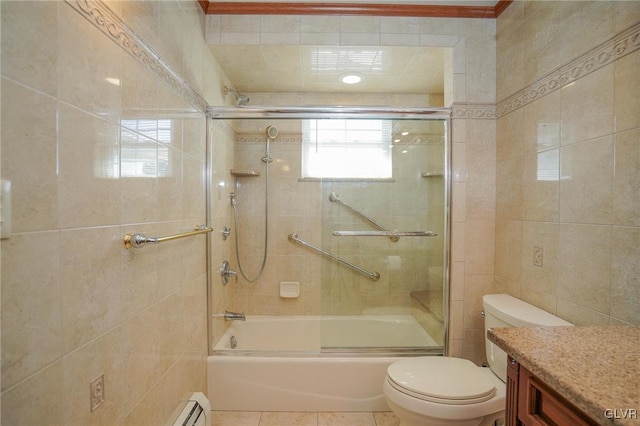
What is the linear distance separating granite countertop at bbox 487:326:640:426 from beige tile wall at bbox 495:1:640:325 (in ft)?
1.17

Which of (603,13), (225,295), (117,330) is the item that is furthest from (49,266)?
(603,13)

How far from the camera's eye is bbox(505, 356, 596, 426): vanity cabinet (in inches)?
21.7

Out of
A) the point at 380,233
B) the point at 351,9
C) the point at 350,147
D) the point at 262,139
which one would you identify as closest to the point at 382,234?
the point at 380,233

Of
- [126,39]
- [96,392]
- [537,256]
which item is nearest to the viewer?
[96,392]

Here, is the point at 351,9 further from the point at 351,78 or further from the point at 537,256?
the point at 537,256

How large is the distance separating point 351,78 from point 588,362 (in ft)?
7.00

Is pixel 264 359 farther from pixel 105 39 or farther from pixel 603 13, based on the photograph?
pixel 603 13

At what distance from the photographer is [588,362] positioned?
0.61 meters

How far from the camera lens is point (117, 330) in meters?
0.90

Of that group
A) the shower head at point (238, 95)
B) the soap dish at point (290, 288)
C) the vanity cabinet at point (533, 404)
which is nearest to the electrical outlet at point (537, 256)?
the vanity cabinet at point (533, 404)

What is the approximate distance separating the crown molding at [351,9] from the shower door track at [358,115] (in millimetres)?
563

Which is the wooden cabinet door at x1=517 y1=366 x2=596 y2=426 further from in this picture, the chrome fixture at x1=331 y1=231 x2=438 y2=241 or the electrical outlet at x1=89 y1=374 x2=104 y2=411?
the chrome fixture at x1=331 y1=231 x2=438 y2=241

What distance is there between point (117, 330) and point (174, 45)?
4.04ft

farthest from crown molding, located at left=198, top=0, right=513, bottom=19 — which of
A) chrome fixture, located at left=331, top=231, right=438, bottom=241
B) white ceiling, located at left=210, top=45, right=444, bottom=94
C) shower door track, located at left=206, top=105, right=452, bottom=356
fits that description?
chrome fixture, located at left=331, top=231, right=438, bottom=241
